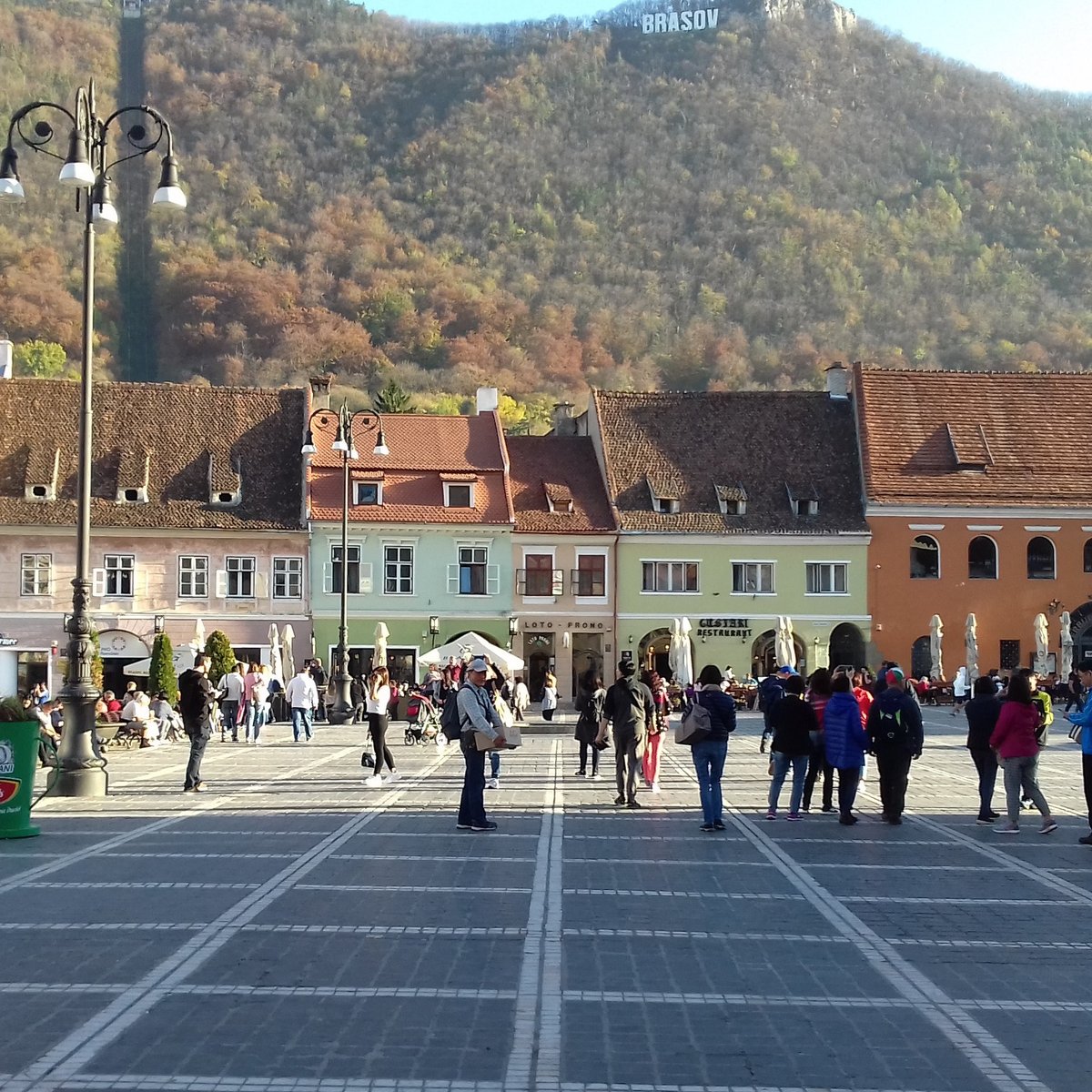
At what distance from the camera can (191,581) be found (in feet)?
179

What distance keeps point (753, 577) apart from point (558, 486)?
25.9 ft

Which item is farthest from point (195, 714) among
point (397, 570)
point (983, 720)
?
point (397, 570)

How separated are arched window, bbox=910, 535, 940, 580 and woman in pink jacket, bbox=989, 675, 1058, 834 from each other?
4134cm

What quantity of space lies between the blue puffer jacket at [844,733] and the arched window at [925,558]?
41.2 metres

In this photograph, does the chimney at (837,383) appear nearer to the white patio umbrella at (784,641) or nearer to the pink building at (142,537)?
the white patio umbrella at (784,641)

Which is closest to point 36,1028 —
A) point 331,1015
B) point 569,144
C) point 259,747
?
point 331,1015

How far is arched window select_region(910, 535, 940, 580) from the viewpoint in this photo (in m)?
57.6

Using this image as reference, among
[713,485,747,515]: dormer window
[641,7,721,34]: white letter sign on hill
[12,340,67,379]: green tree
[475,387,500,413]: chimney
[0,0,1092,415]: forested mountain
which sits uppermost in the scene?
[641,7,721,34]: white letter sign on hill

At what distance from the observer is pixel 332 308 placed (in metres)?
133

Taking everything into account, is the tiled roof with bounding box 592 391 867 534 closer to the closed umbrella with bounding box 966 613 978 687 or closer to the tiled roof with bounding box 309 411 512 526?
the tiled roof with bounding box 309 411 512 526

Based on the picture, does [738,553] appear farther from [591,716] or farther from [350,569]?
[591,716]

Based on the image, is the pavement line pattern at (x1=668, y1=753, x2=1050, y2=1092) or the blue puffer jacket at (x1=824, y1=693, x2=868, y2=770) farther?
the blue puffer jacket at (x1=824, y1=693, x2=868, y2=770)

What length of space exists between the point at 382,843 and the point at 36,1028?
793 cm

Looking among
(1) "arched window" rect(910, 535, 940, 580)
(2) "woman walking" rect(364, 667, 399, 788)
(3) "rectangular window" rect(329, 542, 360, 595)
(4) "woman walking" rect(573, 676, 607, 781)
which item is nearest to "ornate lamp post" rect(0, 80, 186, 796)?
(2) "woman walking" rect(364, 667, 399, 788)
